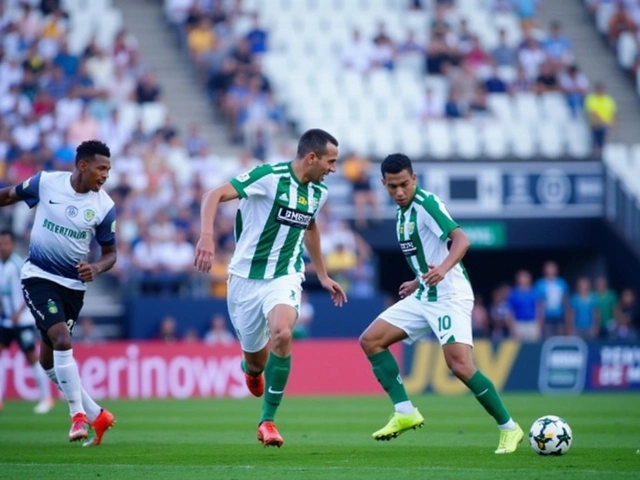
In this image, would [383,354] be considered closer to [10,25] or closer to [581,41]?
[10,25]

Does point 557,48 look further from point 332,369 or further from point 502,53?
point 332,369

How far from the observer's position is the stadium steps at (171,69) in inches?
1143

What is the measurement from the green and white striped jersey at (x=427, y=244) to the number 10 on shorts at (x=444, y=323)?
192mm

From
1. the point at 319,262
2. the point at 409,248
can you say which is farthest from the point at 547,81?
the point at 409,248

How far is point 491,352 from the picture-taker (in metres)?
24.5

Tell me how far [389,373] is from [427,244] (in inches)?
49.1

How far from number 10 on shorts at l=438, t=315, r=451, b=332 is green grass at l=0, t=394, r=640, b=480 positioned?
1.07 metres

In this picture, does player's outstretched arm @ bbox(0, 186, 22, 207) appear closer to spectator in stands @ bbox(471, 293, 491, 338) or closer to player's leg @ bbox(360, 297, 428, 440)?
player's leg @ bbox(360, 297, 428, 440)

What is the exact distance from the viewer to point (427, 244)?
1161 cm

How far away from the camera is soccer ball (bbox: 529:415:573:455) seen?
10898mm

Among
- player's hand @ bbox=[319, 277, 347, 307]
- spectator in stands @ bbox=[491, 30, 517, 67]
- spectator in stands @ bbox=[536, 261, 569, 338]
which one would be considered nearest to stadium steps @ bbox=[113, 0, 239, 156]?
spectator in stands @ bbox=[491, 30, 517, 67]

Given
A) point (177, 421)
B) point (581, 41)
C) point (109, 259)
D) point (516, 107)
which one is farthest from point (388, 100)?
point (109, 259)

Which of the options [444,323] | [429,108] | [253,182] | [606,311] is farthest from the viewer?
[429,108]

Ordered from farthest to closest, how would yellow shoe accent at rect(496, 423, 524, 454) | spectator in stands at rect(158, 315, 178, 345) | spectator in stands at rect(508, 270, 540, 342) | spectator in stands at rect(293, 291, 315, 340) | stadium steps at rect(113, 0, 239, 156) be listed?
stadium steps at rect(113, 0, 239, 156), spectator in stands at rect(508, 270, 540, 342), spectator in stands at rect(293, 291, 315, 340), spectator in stands at rect(158, 315, 178, 345), yellow shoe accent at rect(496, 423, 524, 454)
